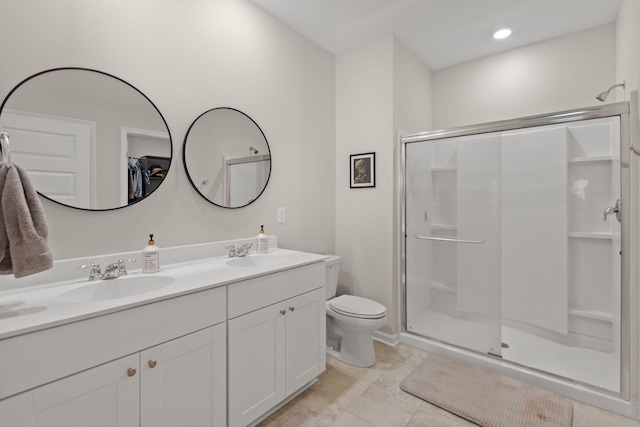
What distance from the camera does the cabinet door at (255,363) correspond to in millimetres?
1442

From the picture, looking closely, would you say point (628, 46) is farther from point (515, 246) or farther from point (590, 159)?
point (515, 246)

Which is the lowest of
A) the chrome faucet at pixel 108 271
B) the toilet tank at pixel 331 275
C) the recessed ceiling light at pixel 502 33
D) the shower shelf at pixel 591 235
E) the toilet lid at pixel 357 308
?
the toilet lid at pixel 357 308

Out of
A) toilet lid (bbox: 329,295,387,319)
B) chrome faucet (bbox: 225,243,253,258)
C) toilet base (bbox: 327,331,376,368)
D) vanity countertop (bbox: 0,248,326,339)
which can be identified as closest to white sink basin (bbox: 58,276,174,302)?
vanity countertop (bbox: 0,248,326,339)

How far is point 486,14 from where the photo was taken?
7.47 feet

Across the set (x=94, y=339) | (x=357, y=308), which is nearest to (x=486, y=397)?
(x=357, y=308)

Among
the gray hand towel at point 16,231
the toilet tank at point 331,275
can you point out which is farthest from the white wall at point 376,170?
the gray hand towel at point 16,231

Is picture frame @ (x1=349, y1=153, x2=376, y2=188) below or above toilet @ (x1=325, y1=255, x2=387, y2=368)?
above

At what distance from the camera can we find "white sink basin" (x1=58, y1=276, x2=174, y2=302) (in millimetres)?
1293

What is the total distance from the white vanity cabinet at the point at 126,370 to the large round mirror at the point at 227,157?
80cm

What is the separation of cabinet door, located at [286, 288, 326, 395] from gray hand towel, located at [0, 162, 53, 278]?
3.67ft

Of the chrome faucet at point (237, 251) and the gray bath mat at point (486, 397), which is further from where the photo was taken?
the chrome faucet at point (237, 251)

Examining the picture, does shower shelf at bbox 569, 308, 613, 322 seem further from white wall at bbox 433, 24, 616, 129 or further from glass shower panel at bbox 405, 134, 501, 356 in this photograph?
white wall at bbox 433, 24, 616, 129

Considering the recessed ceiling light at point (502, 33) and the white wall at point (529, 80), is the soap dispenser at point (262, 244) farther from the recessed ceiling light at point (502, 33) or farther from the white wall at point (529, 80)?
the recessed ceiling light at point (502, 33)

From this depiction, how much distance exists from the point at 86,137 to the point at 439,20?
2.53m
